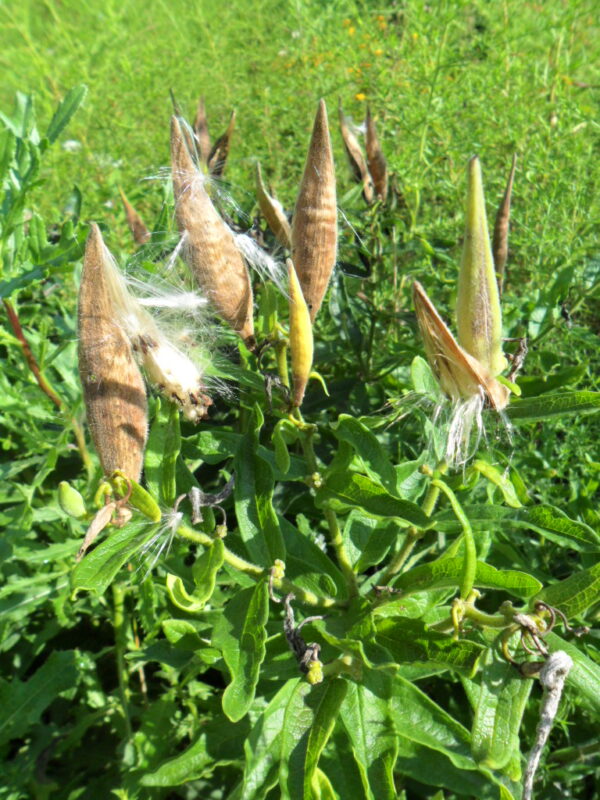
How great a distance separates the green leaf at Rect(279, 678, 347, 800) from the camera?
2.95 feet

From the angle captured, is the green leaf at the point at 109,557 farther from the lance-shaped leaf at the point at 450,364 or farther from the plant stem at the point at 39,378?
the plant stem at the point at 39,378

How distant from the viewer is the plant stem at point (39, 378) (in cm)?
145

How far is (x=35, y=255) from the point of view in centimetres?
136

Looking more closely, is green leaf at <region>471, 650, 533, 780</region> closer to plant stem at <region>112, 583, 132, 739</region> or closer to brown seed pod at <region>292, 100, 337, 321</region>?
brown seed pod at <region>292, 100, 337, 321</region>

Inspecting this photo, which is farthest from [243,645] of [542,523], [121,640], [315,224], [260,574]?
[121,640]

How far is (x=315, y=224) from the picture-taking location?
0.97 meters

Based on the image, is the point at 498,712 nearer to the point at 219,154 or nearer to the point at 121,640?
the point at 121,640

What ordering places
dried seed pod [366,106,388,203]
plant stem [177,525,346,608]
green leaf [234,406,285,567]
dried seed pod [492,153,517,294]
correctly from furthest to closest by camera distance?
dried seed pod [366,106,388,203], dried seed pod [492,153,517,294], green leaf [234,406,285,567], plant stem [177,525,346,608]

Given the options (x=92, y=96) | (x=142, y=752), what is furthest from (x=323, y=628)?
(x=92, y=96)

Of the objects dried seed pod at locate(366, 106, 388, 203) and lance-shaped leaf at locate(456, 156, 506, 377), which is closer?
lance-shaped leaf at locate(456, 156, 506, 377)

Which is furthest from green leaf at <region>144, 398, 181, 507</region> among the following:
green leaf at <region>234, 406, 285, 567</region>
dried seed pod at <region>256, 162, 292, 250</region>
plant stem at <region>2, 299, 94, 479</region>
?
plant stem at <region>2, 299, 94, 479</region>

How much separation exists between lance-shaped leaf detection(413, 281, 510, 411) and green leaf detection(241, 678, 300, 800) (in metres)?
0.48

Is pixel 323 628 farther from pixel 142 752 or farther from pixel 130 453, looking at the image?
pixel 142 752

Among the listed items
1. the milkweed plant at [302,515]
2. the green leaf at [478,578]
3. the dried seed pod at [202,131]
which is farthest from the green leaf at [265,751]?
the dried seed pod at [202,131]
